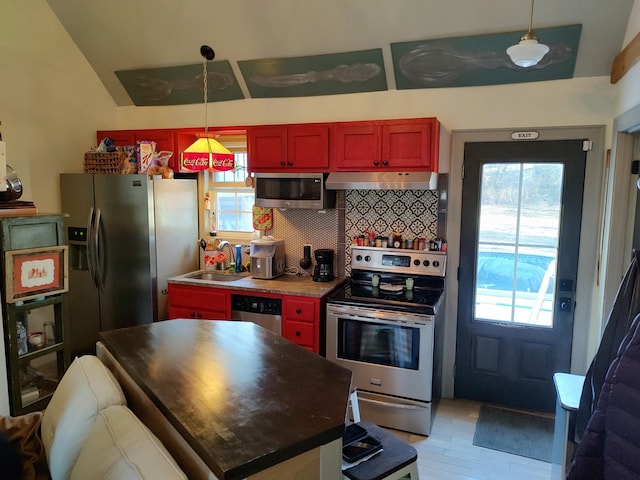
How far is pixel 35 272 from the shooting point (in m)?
2.83

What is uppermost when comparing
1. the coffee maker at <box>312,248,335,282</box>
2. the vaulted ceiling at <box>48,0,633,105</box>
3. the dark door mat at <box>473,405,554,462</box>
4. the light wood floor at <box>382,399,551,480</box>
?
the vaulted ceiling at <box>48,0,633,105</box>

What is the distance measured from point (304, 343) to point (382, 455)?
5.76 ft

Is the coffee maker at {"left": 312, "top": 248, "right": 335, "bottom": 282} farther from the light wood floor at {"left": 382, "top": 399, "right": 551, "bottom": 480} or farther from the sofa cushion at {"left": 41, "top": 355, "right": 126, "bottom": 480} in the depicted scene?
the sofa cushion at {"left": 41, "top": 355, "right": 126, "bottom": 480}

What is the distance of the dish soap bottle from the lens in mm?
2796

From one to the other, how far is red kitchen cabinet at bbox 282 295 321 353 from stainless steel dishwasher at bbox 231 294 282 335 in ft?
0.23

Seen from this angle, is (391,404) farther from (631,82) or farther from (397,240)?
(631,82)

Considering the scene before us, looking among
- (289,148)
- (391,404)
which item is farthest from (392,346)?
(289,148)

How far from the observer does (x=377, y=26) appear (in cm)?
315

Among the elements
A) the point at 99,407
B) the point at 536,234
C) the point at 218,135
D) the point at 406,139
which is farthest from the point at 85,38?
the point at 536,234

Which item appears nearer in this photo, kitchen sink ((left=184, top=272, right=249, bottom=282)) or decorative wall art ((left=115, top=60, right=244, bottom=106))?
decorative wall art ((left=115, top=60, right=244, bottom=106))

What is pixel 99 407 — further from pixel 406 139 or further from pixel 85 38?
pixel 85 38

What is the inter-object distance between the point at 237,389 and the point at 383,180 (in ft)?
6.87

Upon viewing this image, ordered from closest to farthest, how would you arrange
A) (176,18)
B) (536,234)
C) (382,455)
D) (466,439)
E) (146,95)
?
(382,455) → (466,439) → (536,234) → (176,18) → (146,95)

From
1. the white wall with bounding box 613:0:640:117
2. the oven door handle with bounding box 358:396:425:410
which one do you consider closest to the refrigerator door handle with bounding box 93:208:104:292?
the oven door handle with bounding box 358:396:425:410
